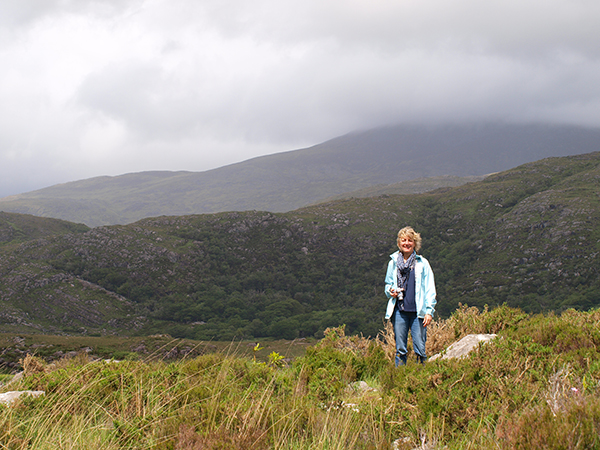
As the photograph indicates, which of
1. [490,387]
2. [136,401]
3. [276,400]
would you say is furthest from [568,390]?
[136,401]

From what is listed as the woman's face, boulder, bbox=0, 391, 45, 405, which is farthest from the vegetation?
the woman's face

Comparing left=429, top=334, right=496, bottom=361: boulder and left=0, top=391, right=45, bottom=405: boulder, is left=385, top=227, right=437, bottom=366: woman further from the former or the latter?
left=0, top=391, right=45, bottom=405: boulder

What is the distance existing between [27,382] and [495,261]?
54.6 metres

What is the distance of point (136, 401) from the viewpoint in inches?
177

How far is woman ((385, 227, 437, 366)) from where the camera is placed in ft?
20.3

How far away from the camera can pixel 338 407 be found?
4.41 m

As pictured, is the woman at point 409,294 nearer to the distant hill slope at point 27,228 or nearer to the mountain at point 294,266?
the mountain at point 294,266

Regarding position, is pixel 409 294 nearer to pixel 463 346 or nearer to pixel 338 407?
pixel 463 346

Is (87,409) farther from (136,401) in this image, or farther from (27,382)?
(27,382)

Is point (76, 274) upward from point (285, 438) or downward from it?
downward

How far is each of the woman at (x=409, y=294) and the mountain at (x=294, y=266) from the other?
37222 mm

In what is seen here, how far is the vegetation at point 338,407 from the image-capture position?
319 centimetres

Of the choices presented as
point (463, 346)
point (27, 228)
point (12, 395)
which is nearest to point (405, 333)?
point (463, 346)

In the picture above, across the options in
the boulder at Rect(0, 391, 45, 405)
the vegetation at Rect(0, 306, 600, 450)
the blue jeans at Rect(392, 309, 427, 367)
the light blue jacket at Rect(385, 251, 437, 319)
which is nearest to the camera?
the vegetation at Rect(0, 306, 600, 450)
